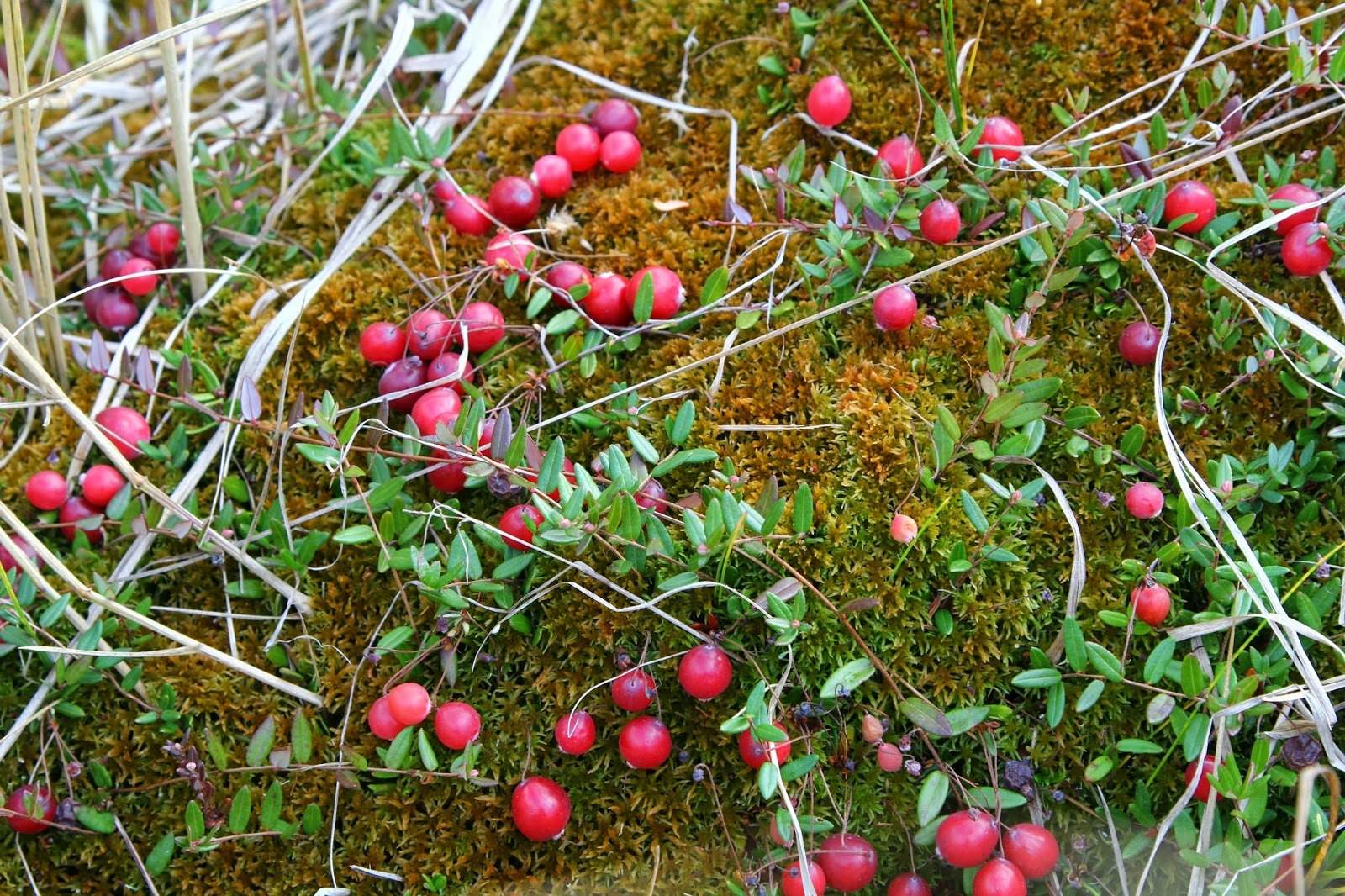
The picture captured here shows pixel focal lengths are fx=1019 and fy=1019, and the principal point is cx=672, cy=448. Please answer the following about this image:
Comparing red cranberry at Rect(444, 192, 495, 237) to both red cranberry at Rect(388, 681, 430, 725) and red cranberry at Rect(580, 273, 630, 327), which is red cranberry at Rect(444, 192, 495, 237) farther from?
red cranberry at Rect(388, 681, 430, 725)

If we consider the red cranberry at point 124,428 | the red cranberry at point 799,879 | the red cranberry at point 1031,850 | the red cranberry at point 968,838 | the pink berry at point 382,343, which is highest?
the pink berry at point 382,343

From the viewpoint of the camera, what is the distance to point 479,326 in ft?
9.10

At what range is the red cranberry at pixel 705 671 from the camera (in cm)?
230

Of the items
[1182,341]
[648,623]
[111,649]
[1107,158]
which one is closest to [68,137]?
[111,649]

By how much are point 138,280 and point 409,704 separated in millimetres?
1588

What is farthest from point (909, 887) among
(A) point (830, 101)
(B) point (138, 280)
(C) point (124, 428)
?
(B) point (138, 280)

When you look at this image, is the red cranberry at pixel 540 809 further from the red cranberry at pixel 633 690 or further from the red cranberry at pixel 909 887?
the red cranberry at pixel 909 887

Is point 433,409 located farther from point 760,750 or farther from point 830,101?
point 830,101

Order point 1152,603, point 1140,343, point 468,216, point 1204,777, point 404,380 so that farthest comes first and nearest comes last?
point 468,216 < point 404,380 < point 1140,343 < point 1152,603 < point 1204,777

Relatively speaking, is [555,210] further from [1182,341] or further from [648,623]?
[1182,341]

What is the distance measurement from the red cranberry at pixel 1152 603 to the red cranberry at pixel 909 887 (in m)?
0.79

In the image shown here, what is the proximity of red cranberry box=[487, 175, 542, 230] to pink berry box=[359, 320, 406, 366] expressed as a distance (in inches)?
19.1

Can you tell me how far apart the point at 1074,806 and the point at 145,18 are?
13.8 feet

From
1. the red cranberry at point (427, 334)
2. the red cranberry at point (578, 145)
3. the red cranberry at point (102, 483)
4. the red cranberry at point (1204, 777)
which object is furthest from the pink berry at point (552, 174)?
the red cranberry at point (1204, 777)
